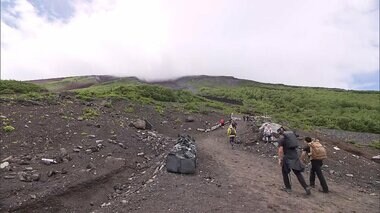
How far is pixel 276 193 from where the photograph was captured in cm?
1335

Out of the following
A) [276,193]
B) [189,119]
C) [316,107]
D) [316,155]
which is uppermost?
[316,155]

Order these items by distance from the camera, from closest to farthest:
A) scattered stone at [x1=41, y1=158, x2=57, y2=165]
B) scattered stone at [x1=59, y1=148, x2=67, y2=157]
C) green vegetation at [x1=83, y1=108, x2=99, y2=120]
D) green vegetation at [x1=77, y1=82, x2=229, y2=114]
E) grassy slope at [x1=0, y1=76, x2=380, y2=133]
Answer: scattered stone at [x1=41, y1=158, x2=57, y2=165] → scattered stone at [x1=59, y1=148, x2=67, y2=157] → green vegetation at [x1=83, y1=108, x2=99, y2=120] → green vegetation at [x1=77, y1=82, x2=229, y2=114] → grassy slope at [x1=0, y1=76, x2=380, y2=133]

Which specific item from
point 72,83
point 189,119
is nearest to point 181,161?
point 189,119

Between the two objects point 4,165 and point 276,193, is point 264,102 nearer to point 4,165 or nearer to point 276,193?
point 276,193

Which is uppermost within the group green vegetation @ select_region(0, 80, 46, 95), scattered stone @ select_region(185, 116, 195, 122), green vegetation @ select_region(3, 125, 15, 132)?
green vegetation @ select_region(0, 80, 46, 95)

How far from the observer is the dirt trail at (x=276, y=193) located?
1221 cm

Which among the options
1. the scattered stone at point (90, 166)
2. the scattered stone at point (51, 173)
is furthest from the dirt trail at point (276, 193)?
the scattered stone at point (51, 173)

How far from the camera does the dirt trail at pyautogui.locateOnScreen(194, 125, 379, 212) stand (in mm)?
12211

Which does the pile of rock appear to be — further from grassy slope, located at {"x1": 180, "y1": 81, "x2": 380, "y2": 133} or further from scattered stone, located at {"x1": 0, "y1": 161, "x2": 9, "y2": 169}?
grassy slope, located at {"x1": 180, "y1": 81, "x2": 380, "y2": 133}

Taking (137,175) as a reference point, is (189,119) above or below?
above

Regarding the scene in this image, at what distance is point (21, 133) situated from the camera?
723 inches

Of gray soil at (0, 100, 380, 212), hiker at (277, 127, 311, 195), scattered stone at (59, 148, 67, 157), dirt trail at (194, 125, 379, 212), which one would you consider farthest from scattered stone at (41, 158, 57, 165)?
hiker at (277, 127, 311, 195)

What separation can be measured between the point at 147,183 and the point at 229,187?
257 cm

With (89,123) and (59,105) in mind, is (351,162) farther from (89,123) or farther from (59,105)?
(59,105)
